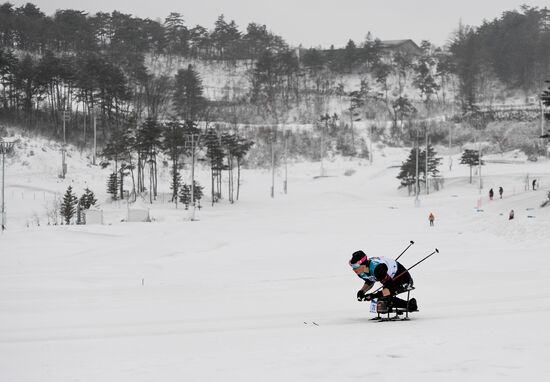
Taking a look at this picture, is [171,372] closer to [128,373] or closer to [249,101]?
[128,373]

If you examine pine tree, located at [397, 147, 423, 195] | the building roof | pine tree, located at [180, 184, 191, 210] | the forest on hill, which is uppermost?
the building roof

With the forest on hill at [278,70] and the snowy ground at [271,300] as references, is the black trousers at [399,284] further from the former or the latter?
the forest on hill at [278,70]

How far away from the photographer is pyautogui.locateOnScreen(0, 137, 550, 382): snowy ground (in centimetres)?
785

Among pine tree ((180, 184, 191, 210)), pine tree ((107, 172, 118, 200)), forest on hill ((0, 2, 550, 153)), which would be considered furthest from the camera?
forest on hill ((0, 2, 550, 153))

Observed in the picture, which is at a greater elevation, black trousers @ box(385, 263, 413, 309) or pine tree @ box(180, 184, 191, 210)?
black trousers @ box(385, 263, 413, 309)

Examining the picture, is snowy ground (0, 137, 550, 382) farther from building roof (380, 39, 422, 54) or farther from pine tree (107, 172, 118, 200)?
building roof (380, 39, 422, 54)

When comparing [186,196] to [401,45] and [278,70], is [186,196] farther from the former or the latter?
[401,45]

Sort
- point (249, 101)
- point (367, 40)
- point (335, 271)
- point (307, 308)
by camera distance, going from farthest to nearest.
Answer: point (367, 40) → point (249, 101) → point (335, 271) → point (307, 308)

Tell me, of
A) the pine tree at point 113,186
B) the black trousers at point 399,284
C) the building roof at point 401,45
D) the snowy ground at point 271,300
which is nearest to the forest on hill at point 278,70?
the building roof at point 401,45

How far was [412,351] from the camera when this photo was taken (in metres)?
8.29

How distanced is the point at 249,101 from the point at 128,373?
105610 millimetres

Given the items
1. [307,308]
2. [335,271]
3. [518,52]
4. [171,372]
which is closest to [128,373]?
[171,372]

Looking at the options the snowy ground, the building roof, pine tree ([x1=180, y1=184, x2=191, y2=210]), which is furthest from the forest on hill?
the snowy ground

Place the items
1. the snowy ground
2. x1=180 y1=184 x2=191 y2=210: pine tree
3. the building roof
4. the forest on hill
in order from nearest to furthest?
the snowy ground
x1=180 y1=184 x2=191 y2=210: pine tree
the forest on hill
the building roof
